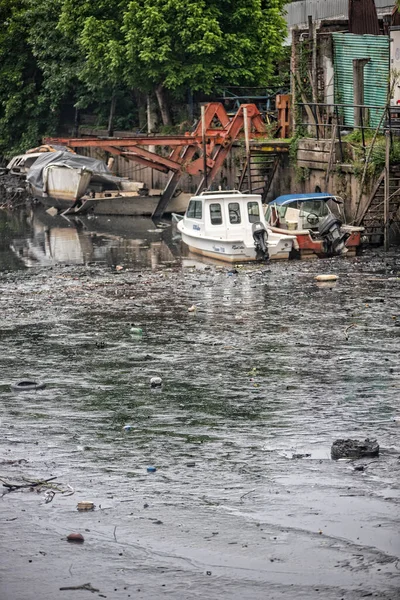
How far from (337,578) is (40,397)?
7037 millimetres

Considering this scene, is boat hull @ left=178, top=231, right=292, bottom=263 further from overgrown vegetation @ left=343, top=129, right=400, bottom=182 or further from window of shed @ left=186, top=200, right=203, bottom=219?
overgrown vegetation @ left=343, top=129, right=400, bottom=182

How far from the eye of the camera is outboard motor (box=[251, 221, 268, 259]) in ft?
92.9

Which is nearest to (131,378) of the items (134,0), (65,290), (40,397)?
(40,397)

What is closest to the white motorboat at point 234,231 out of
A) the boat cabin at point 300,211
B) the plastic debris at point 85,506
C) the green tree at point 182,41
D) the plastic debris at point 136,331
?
the boat cabin at point 300,211

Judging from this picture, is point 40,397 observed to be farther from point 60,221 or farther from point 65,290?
point 60,221

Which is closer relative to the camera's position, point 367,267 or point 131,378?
point 131,378

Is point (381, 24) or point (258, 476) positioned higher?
point (381, 24)

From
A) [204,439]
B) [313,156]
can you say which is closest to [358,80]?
[313,156]

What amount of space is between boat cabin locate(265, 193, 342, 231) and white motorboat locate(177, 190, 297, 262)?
79cm

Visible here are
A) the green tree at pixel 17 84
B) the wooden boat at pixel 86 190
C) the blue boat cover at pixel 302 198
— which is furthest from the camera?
the green tree at pixel 17 84

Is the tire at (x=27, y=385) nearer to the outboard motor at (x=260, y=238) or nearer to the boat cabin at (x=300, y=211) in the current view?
the outboard motor at (x=260, y=238)

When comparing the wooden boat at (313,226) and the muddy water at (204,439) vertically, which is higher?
the wooden boat at (313,226)

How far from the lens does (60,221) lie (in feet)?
142

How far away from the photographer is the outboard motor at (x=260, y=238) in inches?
1115
